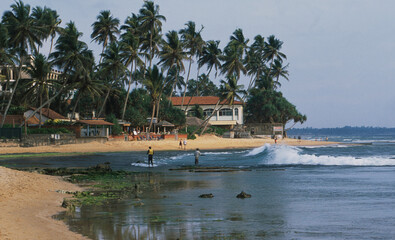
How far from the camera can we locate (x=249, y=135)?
283 feet

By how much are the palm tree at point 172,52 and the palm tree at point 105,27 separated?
8.44 m

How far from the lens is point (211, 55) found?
83812 millimetres

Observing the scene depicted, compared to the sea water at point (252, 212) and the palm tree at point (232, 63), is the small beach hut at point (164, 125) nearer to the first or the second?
the palm tree at point (232, 63)

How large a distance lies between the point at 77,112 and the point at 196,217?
62631 mm

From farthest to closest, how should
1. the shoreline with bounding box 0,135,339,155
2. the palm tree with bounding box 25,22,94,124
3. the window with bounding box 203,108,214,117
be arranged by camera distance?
the window with bounding box 203,108,214,117
the palm tree with bounding box 25,22,94,124
the shoreline with bounding box 0,135,339,155

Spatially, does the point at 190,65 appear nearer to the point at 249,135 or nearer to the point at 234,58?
the point at 234,58

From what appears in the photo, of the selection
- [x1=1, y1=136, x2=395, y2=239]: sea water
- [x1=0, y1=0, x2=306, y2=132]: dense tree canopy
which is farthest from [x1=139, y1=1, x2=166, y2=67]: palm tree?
[x1=1, y1=136, x2=395, y2=239]: sea water

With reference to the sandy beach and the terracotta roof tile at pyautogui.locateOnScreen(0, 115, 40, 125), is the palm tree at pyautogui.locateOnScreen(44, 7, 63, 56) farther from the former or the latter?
the sandy beach

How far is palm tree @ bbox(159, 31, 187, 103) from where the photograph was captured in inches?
2955

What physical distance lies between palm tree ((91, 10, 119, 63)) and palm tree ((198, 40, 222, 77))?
16146mm

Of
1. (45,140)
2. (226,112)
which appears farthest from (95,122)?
(226,112)

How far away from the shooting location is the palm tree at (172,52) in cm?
7506

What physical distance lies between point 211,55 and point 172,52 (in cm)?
1102

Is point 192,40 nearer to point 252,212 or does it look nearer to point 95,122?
point 95,122
